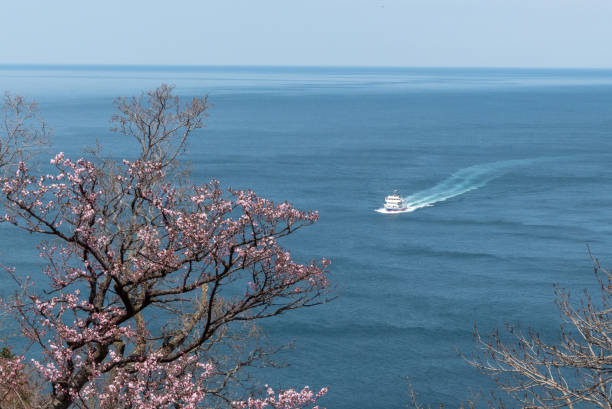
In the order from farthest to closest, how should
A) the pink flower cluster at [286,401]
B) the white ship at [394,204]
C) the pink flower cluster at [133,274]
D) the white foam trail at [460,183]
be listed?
the white foam trail at [460,183] < the white ship at [394,204] < the pink flower cluster at [286,401] < the pink flower cluster at [133,274]

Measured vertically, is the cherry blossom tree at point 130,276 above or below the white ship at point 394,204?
above

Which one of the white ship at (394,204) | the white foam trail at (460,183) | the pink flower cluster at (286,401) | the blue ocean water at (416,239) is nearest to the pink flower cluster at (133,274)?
the pink flower cluster at (286,401)

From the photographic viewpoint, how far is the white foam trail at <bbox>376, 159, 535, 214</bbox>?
94938mm

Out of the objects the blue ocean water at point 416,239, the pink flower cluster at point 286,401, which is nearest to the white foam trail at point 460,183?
the blue ocean water at point 416,239

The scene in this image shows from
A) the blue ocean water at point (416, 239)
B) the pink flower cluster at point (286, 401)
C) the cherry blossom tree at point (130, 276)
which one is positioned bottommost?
the blue ocean water at point (416, 239)

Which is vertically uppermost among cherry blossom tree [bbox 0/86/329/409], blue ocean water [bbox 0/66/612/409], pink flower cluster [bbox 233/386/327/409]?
cherry blossom tree [bbox 0/86/329/409]

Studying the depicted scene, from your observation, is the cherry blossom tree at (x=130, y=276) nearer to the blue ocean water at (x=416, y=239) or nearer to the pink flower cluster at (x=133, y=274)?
the pink flower cluster at (x=133, y=274)

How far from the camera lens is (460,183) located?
105375 mm

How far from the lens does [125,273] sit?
10.5 meters

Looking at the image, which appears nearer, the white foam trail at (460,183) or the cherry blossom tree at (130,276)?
the cherry blossom tree at (130,276)

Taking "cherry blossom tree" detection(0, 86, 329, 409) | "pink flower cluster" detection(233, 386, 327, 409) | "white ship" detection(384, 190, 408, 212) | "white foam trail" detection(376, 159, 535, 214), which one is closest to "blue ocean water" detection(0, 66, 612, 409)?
"white foam trail" detection(376, 159, 535, 214)

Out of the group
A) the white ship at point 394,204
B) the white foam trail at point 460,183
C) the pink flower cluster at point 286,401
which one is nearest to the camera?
the pink flower cluster at point 286,401

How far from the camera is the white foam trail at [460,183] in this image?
94938mm

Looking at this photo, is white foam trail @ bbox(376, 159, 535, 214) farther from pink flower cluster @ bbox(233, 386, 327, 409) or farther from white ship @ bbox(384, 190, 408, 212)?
pink flower cluster @ bbox(233, 386, 327, 409)
